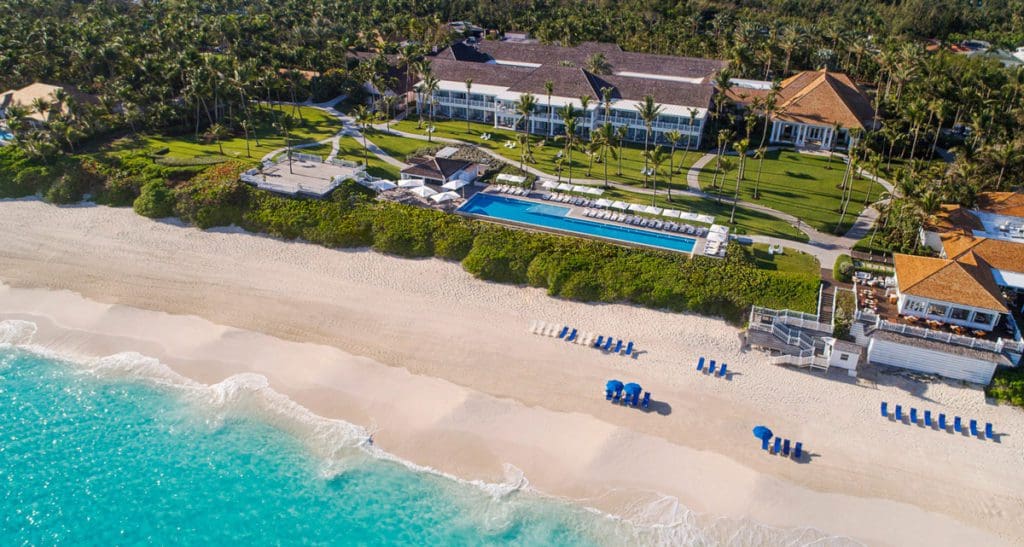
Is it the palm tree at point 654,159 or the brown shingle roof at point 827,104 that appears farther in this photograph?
the brown shingle roof at point 827,104

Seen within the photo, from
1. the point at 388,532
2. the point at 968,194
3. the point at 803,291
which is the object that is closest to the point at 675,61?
the point at 968,194

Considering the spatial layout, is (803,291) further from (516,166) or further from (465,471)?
(516,166)

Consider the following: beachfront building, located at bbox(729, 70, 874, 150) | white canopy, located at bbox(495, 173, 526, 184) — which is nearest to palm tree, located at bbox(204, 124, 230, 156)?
white canopy, located at bbox(495, 173, 526, 184)

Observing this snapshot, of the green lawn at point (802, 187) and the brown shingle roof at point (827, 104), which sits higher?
the brown shingle roof at point (827, 104)

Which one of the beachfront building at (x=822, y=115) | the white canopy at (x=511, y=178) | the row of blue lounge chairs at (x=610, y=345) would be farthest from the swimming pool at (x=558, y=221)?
the beachfront building at (x=822, y=115)

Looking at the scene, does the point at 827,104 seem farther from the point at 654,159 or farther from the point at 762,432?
the point at 762,432

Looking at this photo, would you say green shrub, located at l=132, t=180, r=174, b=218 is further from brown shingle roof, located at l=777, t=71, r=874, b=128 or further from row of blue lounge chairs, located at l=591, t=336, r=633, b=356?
brown shingle roof, located at l=777, t=71, r=874, b=128

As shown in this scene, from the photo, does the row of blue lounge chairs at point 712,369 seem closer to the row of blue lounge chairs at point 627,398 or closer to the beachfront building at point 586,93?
the row of blue lounge chairs at point 627,398

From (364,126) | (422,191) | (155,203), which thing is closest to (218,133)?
(155,203)
